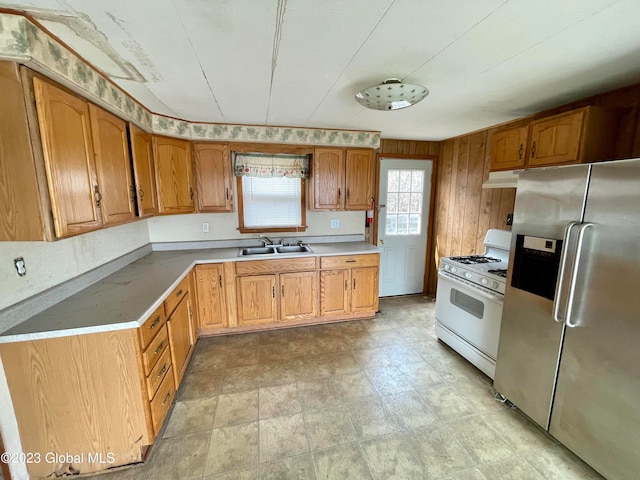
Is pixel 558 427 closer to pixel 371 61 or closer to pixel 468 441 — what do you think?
pixel 468 441

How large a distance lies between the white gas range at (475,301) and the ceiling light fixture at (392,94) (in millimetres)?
1515

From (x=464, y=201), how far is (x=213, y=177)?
3060 mm

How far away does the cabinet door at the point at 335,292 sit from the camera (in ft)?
10.3

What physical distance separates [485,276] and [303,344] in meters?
1.83

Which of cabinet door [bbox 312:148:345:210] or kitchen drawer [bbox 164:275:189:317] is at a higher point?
cabinet door [bbox 312:148:345:210]

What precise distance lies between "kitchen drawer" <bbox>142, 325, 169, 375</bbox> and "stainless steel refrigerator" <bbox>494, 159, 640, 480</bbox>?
2379 mm

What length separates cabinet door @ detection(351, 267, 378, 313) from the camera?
323 centimetres

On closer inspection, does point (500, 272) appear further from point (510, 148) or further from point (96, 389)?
point (96, 389)

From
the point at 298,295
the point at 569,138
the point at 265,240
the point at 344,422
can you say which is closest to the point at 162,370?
the point at 344,422

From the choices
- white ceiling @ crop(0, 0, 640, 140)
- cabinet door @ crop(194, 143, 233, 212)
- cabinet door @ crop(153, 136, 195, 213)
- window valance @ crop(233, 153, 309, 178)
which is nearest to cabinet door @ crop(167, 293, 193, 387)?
cabinet door @ crop(153, 136, 195, 213)

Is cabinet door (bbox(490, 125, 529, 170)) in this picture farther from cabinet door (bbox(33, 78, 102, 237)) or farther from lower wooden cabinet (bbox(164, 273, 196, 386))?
cabinet door (bbox(33, 78, 102, 237))

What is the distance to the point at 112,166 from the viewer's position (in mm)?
1871

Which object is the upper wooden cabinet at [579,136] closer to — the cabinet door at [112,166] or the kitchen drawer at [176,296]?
the kitchen drawer at [176,296]

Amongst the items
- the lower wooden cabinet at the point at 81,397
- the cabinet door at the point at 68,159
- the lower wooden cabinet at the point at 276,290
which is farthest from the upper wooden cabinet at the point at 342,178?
the lower wooden cabinet at the point at 81,397
